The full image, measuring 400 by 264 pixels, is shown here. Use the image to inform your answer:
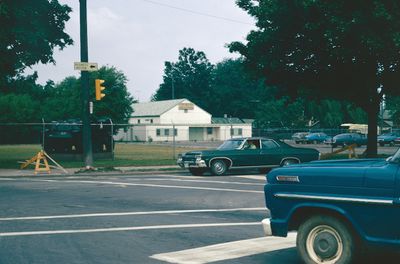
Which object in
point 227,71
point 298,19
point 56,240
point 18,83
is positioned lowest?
point 56,240

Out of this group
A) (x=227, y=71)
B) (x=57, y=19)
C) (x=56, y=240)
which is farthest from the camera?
(x=227, y=71)

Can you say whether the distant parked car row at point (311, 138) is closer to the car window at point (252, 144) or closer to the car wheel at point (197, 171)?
the car window at point (252, 144)

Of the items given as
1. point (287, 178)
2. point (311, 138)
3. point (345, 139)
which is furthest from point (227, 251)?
point (311, 138)

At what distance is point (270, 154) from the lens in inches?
876

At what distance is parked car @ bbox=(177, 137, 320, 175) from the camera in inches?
854

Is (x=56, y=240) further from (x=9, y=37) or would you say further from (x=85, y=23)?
(x=9, y=37)

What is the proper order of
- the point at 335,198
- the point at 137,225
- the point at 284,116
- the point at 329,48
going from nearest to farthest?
1. the point at 335,198
2. the point at 137,225
3. the point at 329,48
4. the point at 284,116

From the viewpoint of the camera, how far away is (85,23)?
2384 centimetres

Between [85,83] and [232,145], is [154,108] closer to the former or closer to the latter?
[85,83]

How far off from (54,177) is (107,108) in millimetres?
44156

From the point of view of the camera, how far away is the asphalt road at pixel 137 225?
24.8 ft

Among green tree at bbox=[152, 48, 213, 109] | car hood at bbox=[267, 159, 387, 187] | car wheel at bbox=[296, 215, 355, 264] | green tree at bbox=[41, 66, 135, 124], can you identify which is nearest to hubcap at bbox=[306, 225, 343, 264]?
car wheel at bbox=[296, 215, 355, 264]

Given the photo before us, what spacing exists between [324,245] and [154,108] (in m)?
86.2

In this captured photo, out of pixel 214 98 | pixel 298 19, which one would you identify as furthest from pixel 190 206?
pixel 214 98
